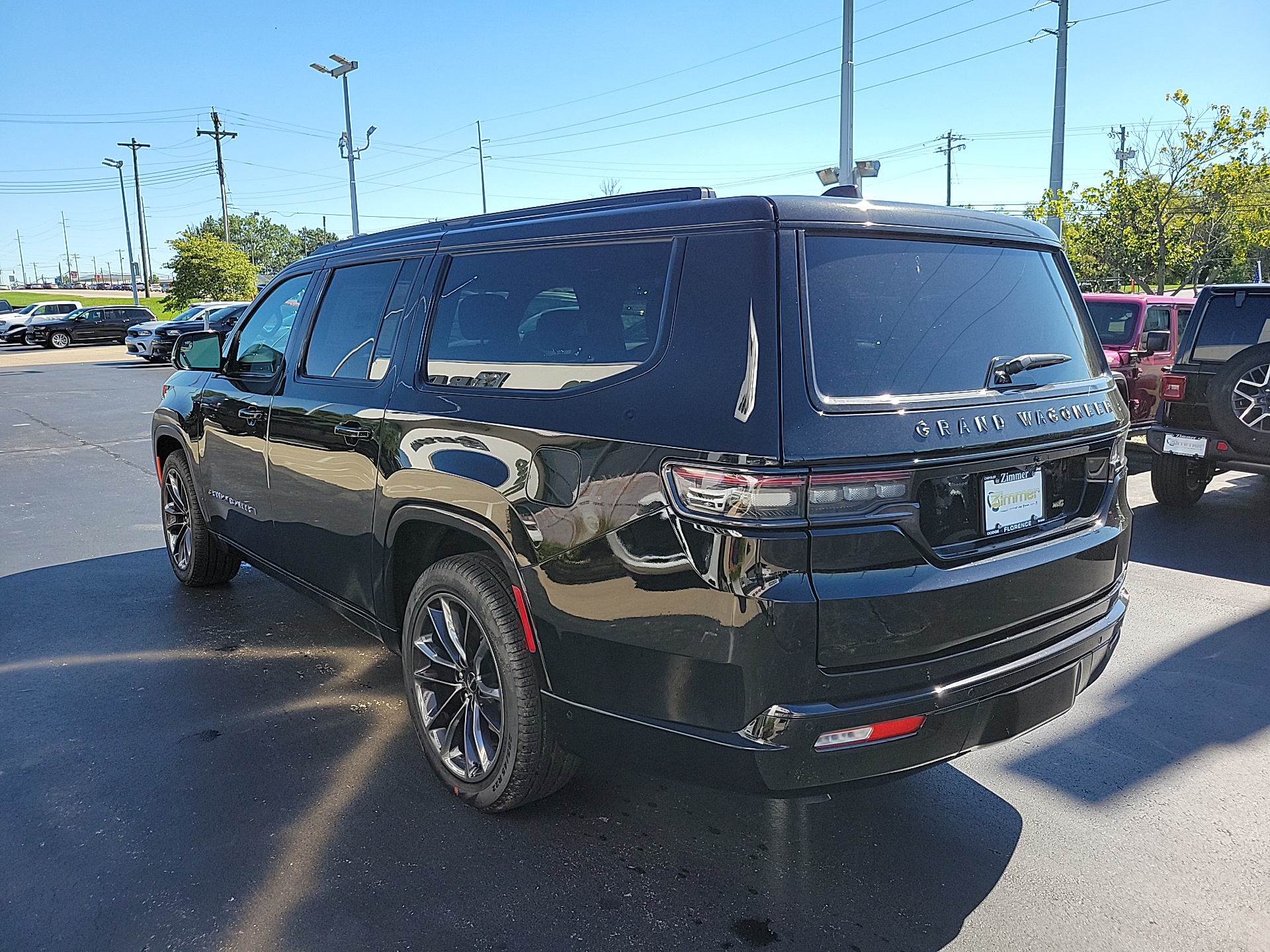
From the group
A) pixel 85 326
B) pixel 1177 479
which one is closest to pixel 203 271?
pixel 85 326

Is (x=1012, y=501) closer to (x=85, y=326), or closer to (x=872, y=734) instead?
(x=872, y=734)

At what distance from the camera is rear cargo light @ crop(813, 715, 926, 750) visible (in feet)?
7.43

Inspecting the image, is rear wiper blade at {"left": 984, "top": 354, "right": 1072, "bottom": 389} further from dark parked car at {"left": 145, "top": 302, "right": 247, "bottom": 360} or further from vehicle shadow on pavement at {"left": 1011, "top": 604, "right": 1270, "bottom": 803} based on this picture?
dark parked car at {"left": 145, "top": 302, "right": 247, "bottom": 360}

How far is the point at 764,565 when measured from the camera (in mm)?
2168

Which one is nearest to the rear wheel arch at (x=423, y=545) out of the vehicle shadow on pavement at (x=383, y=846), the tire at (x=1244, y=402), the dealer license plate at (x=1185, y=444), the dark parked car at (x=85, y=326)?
the vehicle shadow on pavement at (x=383, y=846)

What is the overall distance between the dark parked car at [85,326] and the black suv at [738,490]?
3747cm

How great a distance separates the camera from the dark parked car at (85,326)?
36219 mm

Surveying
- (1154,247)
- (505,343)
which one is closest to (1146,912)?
(505,343)

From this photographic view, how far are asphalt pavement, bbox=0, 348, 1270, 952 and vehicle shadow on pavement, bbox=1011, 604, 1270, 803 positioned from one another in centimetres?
1

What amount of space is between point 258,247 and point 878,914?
Answer: 409 ft

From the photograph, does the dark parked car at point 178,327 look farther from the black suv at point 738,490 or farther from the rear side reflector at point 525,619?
the rear side reflector at point 525,619

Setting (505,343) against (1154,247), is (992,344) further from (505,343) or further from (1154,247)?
(1154,247)

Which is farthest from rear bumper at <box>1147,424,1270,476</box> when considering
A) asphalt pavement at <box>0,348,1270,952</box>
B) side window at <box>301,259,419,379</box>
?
side window at <box>301,259,419,379</box>

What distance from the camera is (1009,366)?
267 centimetres
